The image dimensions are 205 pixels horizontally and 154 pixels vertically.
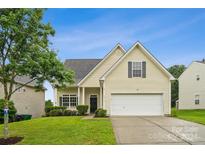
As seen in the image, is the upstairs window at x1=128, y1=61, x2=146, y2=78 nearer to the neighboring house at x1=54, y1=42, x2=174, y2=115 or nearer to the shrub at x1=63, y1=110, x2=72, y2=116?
the neighboring house at x1=54, y1=42, x2=174, y2=115

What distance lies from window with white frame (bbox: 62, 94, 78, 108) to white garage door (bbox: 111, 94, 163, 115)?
731 centimetres

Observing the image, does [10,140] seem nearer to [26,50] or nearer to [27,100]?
[26,50]

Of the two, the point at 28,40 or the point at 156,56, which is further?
the point at 156,56

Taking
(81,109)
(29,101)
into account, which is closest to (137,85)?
(81,109)

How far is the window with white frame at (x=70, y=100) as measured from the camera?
105 ft

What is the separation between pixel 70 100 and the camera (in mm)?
32125

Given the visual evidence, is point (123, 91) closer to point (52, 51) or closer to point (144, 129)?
point (144, 129)

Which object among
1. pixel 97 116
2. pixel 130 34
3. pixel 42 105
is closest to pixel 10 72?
pixel 97 116

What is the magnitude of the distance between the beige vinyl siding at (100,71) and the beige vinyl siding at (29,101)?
5.24m

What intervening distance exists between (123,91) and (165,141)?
13498 millimetres

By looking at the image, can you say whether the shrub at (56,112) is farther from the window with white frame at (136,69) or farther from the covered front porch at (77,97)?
the window with white frame at (136,69)
